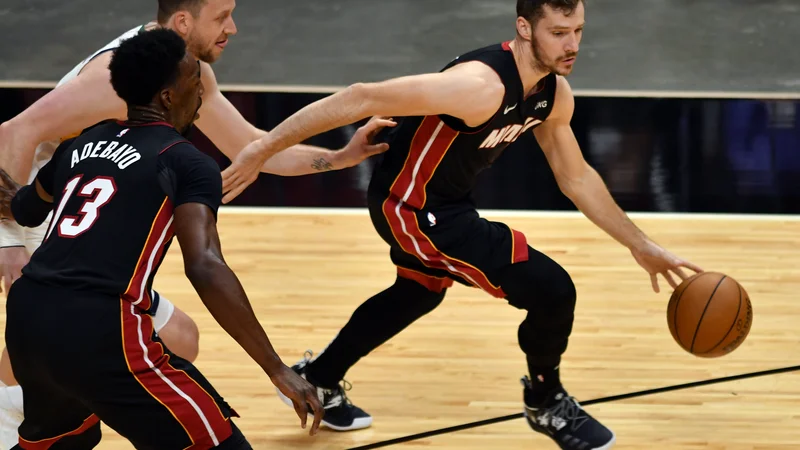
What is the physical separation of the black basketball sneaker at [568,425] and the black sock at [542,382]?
0.01 meters

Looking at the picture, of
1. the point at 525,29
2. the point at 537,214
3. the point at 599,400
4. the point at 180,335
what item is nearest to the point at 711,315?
the point at 599,400

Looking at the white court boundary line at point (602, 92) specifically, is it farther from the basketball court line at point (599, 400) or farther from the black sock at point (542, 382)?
the black sock at point (542, 382)

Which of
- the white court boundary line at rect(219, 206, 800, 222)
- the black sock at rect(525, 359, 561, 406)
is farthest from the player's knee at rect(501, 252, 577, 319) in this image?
the white court boundary line at rect(219, 206, 800, 222)

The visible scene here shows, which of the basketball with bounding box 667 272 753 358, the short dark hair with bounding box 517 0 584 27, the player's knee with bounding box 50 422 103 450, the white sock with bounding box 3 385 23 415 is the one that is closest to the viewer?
the player's knee with bounding box 50 422 103 450

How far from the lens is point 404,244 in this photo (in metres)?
3.67

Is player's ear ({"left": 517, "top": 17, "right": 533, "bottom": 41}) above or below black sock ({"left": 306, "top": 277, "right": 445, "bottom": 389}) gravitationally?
above

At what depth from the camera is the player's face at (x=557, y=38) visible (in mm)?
3510

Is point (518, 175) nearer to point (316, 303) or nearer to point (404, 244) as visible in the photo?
point (316, 303)

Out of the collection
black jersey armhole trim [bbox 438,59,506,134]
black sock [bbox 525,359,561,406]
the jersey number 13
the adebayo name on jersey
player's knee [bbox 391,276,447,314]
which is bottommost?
black sock [bbox 525,359,561,406]

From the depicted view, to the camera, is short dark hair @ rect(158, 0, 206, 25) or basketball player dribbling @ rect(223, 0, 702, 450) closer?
basketball player dribbling @ rect(223, 0, 702, 450)

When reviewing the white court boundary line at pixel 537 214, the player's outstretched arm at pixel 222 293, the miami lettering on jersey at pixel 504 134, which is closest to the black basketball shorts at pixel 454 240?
the miami lettering on jersey at pixel 504 134

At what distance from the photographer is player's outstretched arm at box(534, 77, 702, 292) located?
151 inches

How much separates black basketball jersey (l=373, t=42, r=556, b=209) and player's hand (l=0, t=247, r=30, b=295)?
116cm

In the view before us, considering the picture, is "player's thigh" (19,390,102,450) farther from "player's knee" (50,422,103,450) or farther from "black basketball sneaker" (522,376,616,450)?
"black basketball sneaker" (522,376,616,450)
